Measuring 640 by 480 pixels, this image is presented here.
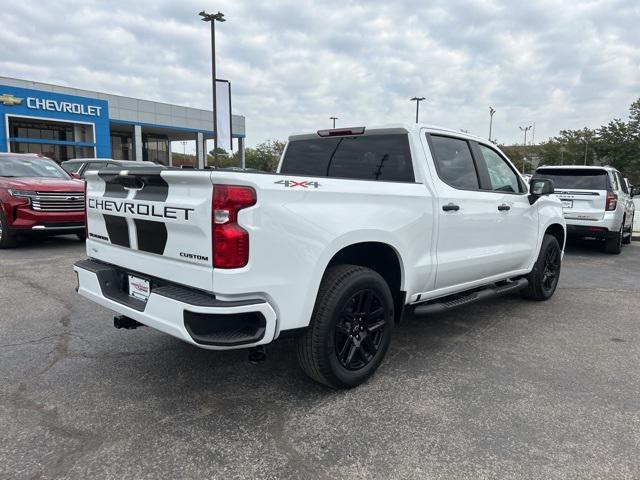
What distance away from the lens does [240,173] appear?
2557 mm

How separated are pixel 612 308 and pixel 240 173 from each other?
4.87 m

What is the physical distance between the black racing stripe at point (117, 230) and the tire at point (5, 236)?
6063mm

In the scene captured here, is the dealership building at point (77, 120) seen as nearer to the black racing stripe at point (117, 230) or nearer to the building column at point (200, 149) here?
the building column at point (200, 149)

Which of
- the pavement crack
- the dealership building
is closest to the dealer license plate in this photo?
the pavement crack

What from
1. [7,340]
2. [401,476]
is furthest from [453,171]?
[7,340]

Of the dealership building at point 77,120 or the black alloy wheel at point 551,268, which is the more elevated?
the dealership building at point 77,120

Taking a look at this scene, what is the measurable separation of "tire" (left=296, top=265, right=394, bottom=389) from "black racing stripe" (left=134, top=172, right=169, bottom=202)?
3.58 ft

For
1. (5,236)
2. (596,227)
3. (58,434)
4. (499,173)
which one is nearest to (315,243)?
(58,434)

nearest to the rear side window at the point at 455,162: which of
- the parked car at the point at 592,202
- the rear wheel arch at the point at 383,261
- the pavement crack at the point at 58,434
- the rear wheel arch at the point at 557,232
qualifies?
the rear wheel arch at the point at 383,261

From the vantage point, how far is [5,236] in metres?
8.27

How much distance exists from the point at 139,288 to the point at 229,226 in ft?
3.12

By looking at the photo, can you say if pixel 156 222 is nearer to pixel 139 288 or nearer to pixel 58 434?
pixel 139 288

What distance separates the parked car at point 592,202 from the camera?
8.99 meters

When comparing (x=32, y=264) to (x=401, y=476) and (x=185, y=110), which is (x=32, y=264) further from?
(x=185, y=110)
